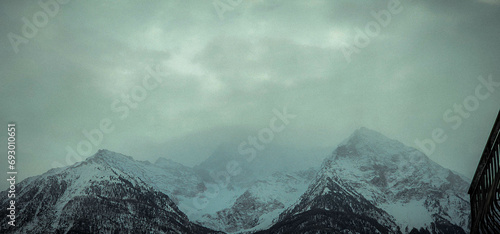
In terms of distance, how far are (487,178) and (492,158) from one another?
690mm

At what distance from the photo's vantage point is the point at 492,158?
10.8 m

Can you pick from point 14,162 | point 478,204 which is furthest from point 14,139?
point 478,204

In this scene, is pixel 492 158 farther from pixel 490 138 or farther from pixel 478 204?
pixel 478 204

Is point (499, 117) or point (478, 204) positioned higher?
point (499, 117)

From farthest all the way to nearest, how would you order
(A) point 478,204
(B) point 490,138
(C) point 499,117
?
(A) point 478,204
(B) point 490,138
(C) point 499,117

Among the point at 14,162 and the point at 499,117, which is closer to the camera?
the point at 499,117

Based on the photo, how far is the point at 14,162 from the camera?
346 feet

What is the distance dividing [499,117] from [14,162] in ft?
401

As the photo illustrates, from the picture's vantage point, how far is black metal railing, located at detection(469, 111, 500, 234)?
10242mm

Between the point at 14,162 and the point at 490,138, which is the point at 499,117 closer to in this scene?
the point at 490,138

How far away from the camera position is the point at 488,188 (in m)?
10.8

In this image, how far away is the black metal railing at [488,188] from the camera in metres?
10.2

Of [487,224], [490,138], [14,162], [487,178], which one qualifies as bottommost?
[487,224]

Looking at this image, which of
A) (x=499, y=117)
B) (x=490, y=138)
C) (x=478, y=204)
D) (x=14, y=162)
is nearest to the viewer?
(x=499, y=117)
